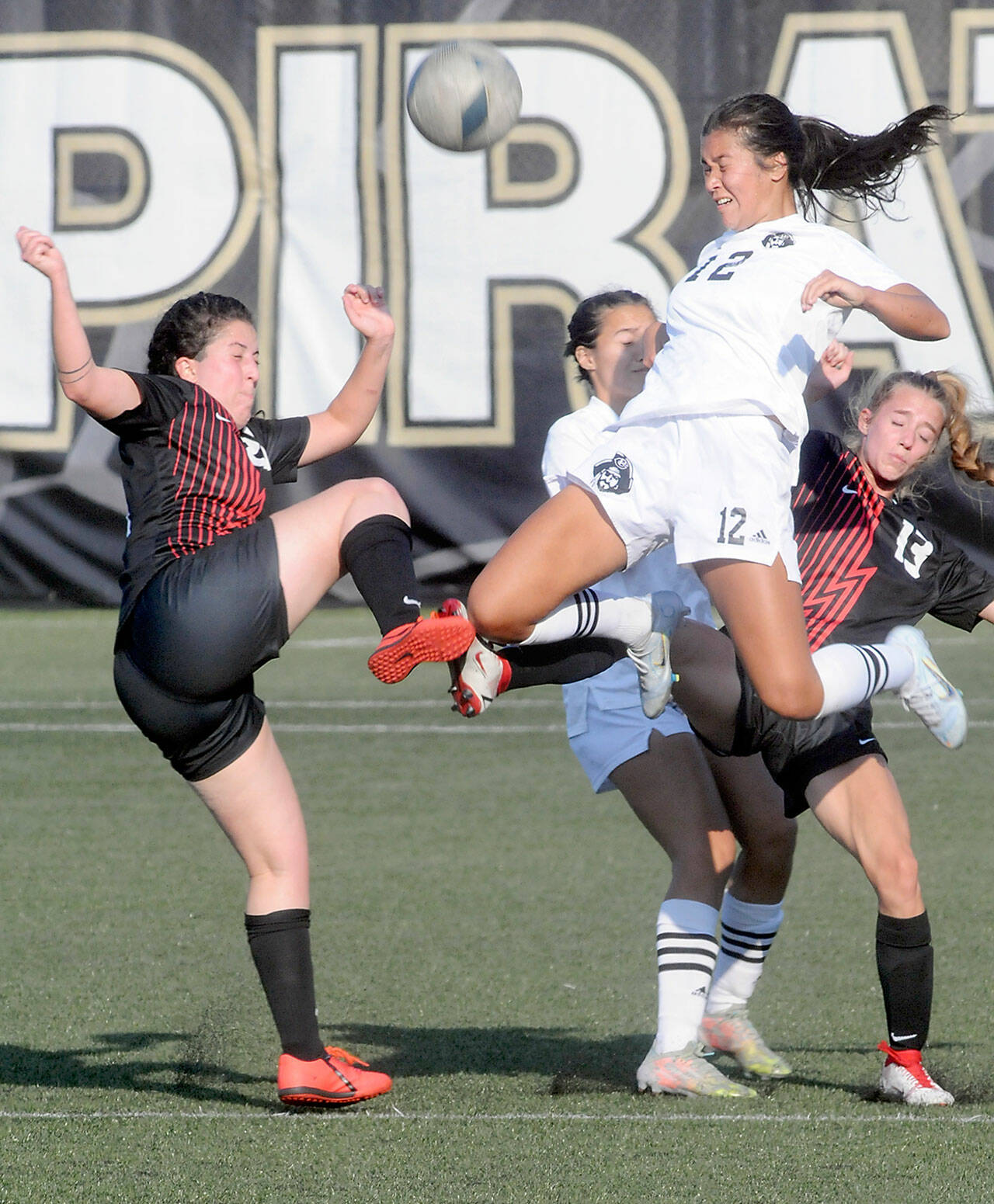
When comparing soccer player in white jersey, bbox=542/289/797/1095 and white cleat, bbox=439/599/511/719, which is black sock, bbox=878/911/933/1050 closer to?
soccer player in white jersey, bbox=542/289/797/1095

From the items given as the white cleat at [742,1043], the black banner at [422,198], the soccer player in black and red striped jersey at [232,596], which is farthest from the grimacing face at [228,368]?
the black banner at [422,198]

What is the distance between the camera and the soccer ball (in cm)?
538

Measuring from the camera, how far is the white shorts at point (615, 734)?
166 inches

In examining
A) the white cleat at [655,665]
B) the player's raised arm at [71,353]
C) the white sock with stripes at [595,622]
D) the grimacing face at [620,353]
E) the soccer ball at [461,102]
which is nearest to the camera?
the player's raised arm at [71,353]

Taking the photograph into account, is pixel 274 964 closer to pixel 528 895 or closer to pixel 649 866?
pixel 528 895

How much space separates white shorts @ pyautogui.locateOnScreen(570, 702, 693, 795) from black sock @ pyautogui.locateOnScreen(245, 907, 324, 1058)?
2.80ft

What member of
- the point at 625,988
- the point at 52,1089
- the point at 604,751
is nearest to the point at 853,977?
the point at 625,988

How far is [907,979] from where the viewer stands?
3.86 m

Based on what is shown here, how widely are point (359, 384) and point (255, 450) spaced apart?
404 millimetres

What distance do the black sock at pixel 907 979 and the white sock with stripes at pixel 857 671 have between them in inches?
20.5

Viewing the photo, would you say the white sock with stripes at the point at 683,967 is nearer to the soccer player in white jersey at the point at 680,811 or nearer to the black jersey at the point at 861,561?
the soccer player in white jersey at the point at 680,811

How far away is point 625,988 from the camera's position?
16.7ft

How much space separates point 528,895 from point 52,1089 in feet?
8.19

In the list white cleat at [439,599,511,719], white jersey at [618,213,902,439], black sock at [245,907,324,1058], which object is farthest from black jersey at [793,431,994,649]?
black sock at [245,907,324,1058]
